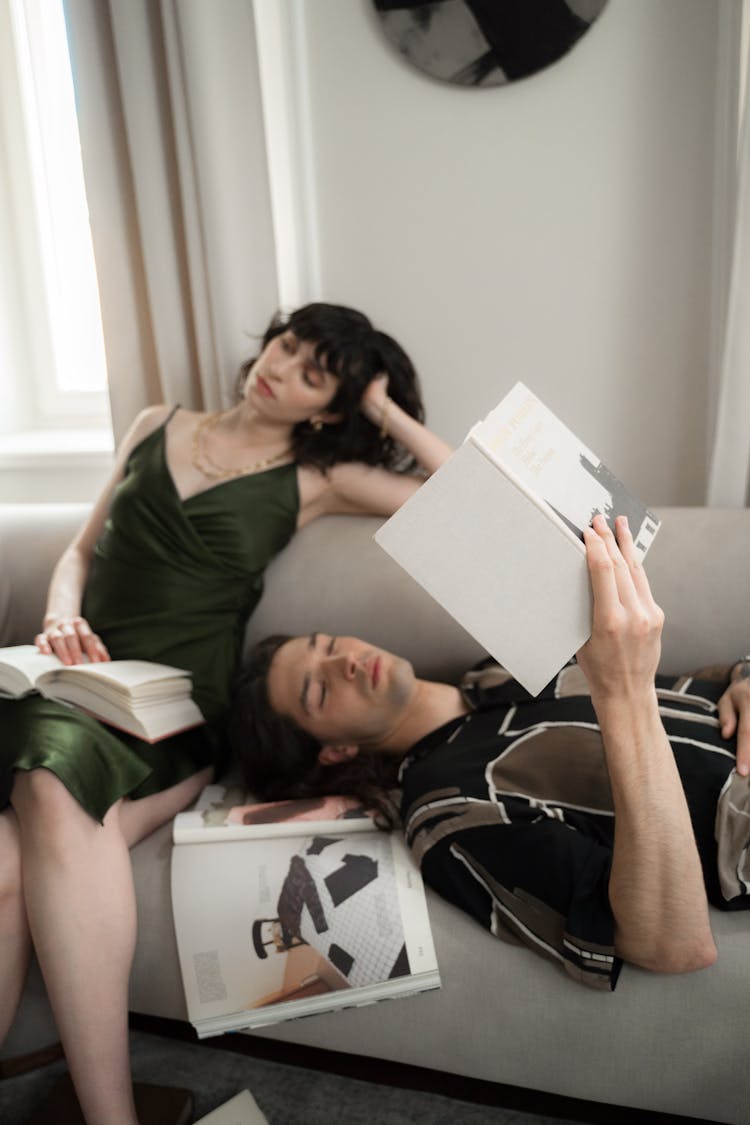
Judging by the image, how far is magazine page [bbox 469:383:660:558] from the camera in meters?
0.87

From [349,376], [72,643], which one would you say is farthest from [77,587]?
[349,376]

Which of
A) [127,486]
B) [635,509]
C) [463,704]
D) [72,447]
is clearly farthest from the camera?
[72,447]

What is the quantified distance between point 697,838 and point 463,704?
47 cm

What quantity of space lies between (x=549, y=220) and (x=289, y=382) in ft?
2.44

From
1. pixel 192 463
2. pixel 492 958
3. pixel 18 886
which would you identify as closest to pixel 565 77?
pixel 192 463

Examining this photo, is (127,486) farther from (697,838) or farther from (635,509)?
(697,838)

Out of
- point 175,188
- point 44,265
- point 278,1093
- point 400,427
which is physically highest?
point 175,188

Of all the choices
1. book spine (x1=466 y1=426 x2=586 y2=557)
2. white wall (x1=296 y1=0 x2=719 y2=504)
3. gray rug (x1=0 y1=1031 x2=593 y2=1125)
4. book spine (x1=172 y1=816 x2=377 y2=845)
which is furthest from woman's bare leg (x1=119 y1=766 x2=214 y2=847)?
white wall (x1=296 y1=0 x2=719 y2=504)

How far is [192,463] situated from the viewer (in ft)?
5.87

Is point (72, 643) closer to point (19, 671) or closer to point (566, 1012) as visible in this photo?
point (19, 671)

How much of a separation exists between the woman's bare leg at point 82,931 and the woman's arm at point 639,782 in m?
0.71

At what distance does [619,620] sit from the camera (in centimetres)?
85

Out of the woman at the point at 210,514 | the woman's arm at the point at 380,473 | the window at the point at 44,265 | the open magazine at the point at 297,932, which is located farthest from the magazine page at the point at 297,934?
the window at the point at 44,265

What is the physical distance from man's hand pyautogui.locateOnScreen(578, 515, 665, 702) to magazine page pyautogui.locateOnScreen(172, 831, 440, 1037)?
51 cm
